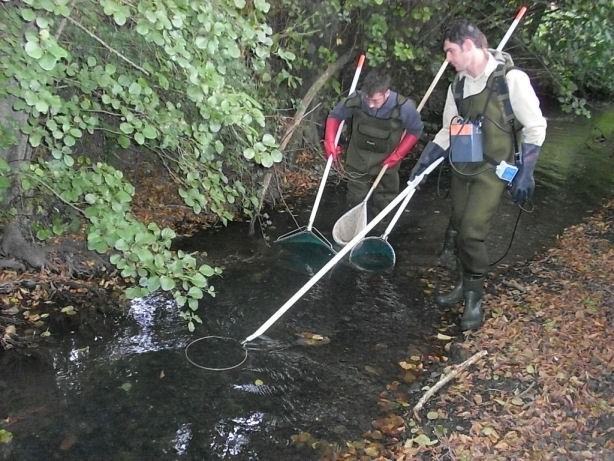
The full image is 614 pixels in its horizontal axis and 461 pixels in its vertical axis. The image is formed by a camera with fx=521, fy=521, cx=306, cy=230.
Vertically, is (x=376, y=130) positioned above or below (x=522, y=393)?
above

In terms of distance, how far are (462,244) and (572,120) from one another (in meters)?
17.3

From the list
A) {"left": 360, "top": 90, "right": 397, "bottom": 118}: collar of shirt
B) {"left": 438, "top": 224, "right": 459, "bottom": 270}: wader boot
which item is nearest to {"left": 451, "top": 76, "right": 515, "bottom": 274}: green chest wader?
{"left": 438, "top": 224, "right": 459, "bottom": 270}: wader boot

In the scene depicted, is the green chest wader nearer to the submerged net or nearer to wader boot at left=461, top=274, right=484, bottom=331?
wader boot at left=461, top=274, right=484, bottom=331

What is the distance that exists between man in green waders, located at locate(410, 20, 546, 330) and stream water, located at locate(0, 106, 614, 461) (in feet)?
3.01

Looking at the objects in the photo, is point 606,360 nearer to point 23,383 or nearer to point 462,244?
point 462,244

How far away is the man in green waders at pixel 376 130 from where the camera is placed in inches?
234

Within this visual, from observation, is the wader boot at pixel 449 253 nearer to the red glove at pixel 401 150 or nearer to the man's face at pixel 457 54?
the red glove at pixel 401 150

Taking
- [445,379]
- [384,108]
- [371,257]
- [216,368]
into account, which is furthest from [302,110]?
[445,379]

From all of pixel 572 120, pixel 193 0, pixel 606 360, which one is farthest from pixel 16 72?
pixel 572 120

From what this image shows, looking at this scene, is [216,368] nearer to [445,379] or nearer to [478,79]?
[445,379]

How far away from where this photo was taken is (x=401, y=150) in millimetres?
6094

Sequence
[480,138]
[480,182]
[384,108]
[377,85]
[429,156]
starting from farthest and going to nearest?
[384,108], [377,85], [429,156], [480,182], [480,138]

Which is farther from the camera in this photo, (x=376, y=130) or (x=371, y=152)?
(x=371, y=152)

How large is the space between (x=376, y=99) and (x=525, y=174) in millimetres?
2064
